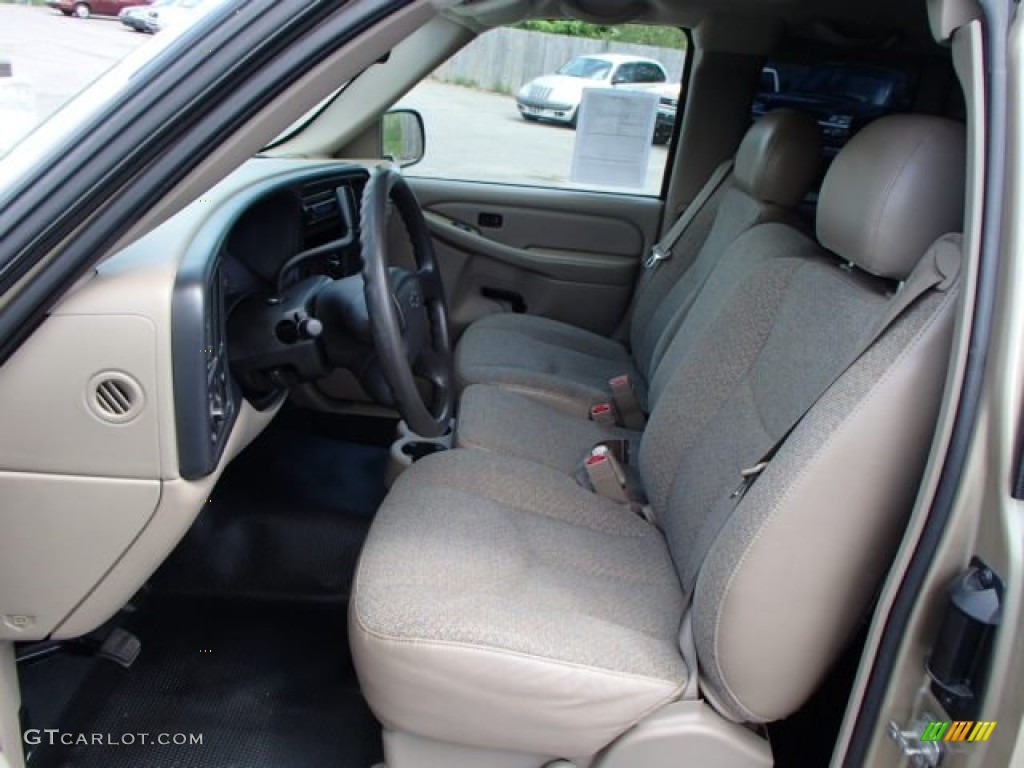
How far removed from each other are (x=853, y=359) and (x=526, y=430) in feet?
2.73

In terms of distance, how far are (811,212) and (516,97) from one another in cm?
157

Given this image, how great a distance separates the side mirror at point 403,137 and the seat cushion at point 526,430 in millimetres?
908

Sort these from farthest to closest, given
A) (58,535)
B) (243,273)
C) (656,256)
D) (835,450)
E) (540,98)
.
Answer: (540,98) < (656,256) < (243,273) < (58,535) < (835,450)

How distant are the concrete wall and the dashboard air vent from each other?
154 centimetres

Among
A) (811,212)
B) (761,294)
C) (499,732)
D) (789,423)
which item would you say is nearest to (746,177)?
(811,212)

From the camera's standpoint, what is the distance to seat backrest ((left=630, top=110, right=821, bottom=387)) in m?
1.88

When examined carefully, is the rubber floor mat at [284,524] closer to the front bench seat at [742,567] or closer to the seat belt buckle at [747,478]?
the front bench seat at [742,567]

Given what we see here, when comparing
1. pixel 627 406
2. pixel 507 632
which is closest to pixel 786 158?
pixel 627 406

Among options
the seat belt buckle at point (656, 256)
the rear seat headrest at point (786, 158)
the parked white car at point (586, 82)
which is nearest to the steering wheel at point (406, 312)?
the rear seat headrest at point (786, 158)

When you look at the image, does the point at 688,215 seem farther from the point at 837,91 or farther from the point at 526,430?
the point at 526,430

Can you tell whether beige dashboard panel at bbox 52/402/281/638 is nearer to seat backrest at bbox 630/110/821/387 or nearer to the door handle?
seat backrest at bbox 630/110/821/387

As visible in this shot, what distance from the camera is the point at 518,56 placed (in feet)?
10.1

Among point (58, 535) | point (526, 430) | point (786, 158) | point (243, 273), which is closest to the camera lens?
point (58, 535)

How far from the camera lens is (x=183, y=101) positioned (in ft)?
2.88
